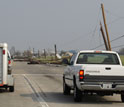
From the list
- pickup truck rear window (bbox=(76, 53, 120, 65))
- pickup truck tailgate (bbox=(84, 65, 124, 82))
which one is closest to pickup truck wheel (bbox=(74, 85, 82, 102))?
pickup truck tailgate (bbox=(84, 65, 124, 82))

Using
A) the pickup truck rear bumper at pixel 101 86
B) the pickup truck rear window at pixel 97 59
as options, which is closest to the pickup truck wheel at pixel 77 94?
the pickup truck rear bumper at pixel 101 86

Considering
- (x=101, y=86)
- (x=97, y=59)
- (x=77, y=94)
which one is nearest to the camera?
(x=101, y=86)

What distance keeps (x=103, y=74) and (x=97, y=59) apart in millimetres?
1811

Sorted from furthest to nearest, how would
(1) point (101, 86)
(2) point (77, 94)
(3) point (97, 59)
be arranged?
(3) point (97, 59) < (2) point (77, 94) < (1) point (101, 86)

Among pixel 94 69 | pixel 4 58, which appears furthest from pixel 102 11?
pixel 94 69

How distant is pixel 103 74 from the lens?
11.7 meters

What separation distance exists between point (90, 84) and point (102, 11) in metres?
34.2

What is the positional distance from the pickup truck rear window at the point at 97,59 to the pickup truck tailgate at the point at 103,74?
1337 mm

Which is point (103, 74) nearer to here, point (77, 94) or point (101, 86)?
point (101, 86)

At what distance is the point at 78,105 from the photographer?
11648 mm

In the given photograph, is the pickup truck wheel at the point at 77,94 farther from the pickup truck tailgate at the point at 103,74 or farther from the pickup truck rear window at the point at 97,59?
the pickup truck rear window at the point at 97,59

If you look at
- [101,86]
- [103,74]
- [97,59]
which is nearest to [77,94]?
[101,86]

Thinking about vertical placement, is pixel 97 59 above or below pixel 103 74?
above

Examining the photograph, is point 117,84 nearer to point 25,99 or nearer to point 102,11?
point 25,99
